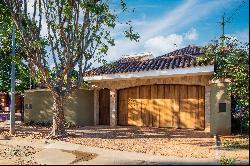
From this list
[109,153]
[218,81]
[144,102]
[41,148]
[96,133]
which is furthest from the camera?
[144,102]

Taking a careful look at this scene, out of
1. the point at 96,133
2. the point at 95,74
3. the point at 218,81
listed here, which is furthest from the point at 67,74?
the point at 218,81

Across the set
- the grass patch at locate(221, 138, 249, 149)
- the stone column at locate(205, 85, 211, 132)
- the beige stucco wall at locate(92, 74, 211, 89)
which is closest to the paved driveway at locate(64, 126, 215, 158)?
the grass patch at locate(221, 138, 249, 149)

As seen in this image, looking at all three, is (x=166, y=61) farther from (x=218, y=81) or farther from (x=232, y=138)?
(x=232, y=138)

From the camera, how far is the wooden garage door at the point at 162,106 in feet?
58.1

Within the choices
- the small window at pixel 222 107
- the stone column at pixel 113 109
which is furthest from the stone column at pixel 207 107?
the stone column at pixel 113 109

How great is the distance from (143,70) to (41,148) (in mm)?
6849

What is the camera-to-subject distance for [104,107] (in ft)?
70.5

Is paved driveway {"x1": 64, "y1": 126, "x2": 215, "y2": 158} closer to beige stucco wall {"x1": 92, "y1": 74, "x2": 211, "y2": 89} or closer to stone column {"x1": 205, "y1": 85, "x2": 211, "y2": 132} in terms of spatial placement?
stone column {"x1": 205, "y1": 85, "x2": 211, "y2": 132}

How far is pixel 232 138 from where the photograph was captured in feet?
44.4

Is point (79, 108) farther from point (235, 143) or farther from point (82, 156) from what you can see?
point (235, 143)

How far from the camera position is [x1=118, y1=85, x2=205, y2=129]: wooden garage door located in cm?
1770

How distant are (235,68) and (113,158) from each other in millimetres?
5079

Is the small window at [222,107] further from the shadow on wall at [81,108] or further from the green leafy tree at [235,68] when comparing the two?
the shadow on wall at [81,108]

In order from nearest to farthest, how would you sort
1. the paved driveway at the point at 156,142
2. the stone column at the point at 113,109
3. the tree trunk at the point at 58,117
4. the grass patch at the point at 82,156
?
the grass patch at the point at 82,156
the paved driveway at the point at 156,142
the tree trunk at the point at 58,117
the stone column at the point at 113,109
